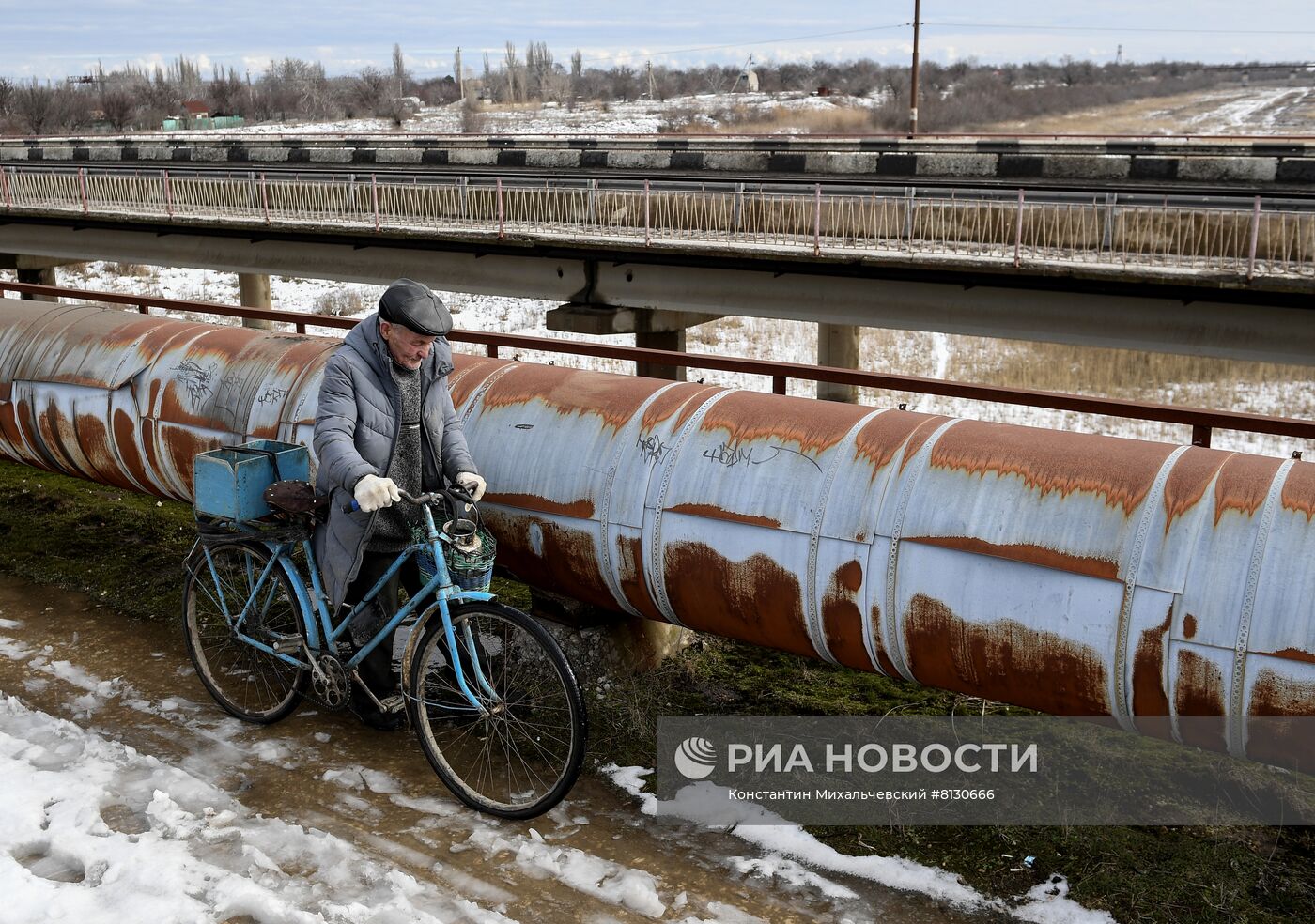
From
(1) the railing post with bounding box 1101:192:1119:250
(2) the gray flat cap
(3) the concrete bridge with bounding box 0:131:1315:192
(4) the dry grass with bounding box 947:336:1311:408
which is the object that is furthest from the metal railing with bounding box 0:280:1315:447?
(4) the dry grass with bounding box 947:336:1311:408

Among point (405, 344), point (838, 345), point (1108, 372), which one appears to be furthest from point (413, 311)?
point (1108, 372)

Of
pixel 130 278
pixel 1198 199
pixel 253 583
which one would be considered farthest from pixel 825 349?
pixel 130 278

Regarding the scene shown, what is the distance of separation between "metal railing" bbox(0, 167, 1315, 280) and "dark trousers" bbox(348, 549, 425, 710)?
1267cm

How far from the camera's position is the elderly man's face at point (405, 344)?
484 cm

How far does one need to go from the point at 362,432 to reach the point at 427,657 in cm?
101

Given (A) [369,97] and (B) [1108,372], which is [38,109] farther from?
(B) [1108,372]

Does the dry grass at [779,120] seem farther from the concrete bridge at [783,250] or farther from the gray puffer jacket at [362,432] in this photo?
the gray puffer jacket at [362,432]

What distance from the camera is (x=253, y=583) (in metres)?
5.75

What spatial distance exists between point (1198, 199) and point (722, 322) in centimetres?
1577

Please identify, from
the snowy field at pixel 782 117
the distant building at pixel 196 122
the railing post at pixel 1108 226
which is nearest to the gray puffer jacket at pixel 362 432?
the railing post at pixel 1108 226

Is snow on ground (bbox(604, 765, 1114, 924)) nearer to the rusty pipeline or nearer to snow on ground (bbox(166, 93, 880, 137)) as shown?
the rusty pipeline

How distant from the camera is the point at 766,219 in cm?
1947

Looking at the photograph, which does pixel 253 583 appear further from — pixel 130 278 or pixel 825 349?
pixel 130 278

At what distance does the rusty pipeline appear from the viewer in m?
4.17
